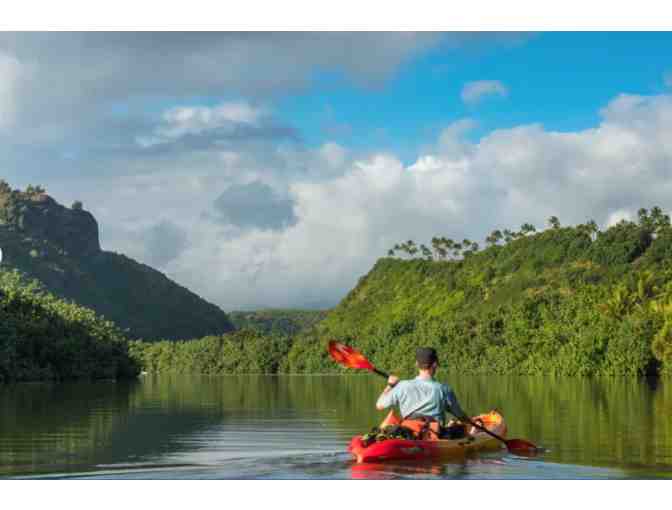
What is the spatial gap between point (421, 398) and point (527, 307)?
78012mm

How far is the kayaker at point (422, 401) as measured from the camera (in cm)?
1425

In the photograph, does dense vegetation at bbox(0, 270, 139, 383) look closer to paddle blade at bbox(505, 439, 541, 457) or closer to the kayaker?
paddle blade at bbox(505, 439, 541, 457)

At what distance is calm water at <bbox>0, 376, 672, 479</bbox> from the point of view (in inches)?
539

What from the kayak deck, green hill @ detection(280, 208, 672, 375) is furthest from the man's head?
green hill @ detection(280, 208, 672, 375)

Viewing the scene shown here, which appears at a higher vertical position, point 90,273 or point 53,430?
point 90,273

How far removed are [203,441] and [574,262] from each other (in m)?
101

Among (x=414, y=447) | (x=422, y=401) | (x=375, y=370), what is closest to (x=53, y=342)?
(x=375, y=370)

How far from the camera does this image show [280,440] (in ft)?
62.6

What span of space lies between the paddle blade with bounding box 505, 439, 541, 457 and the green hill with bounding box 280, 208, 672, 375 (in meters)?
50.6

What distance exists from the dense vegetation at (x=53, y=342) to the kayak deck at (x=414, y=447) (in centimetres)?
4314

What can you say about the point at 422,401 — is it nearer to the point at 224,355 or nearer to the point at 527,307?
the point at 527,307

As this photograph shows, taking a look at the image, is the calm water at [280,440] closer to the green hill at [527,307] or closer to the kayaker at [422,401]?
the kayaker at [422,401]

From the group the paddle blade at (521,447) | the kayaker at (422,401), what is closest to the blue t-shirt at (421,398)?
the kayaker at (422,401)
